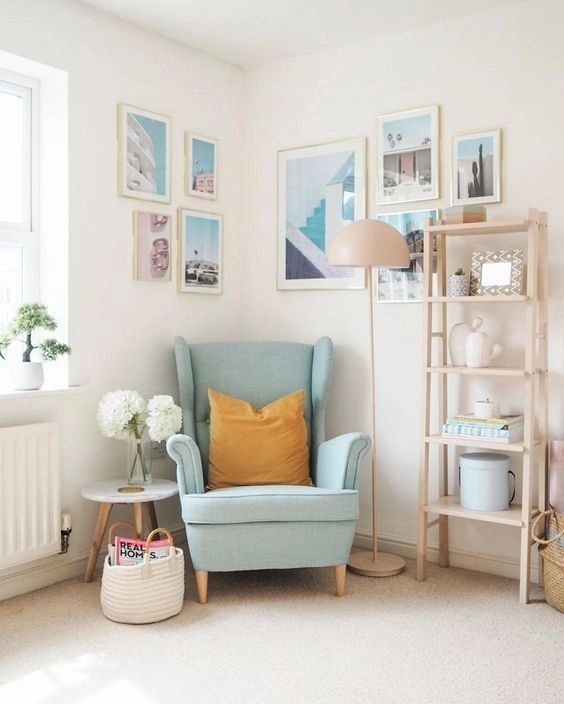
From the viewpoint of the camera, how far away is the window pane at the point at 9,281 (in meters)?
3.28

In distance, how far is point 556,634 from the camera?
2.74 m

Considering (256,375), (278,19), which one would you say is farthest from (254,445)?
(278,19)

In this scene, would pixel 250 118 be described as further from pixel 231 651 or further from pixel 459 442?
pixel 231 651

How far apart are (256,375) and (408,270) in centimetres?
88

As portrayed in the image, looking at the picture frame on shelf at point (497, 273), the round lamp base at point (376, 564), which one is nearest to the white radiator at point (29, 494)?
the round lamp base at point (376, 564)

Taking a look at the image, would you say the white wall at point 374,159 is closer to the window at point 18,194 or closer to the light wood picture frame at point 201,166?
the light wood picture frame at point 201,166

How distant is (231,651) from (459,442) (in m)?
1.25

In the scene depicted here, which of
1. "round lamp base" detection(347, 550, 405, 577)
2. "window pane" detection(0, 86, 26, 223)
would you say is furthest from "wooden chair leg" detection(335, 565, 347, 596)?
"window pane" detection(0, 86, 26, 223)

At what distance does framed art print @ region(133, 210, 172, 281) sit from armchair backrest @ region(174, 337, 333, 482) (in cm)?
35

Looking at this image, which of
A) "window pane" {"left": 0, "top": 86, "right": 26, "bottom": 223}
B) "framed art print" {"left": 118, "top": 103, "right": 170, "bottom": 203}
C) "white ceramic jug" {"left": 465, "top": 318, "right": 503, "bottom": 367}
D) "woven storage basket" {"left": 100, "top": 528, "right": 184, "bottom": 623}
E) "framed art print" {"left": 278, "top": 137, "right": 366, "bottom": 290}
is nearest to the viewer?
"woven storage basket" {"left": 100, "top": 528, "right": 184, "bottom": 623}

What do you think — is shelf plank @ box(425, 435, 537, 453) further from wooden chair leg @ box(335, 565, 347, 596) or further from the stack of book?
wooden chair leg @ box(335, 565, 347, 596)

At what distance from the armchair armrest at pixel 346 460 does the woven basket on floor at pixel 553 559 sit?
2.43 feet

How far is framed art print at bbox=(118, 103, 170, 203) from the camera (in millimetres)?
3484

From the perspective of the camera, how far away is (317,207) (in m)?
3.92
